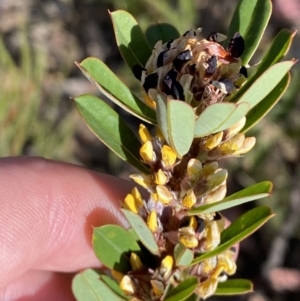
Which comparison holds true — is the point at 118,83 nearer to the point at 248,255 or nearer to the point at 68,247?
the point at 68,247

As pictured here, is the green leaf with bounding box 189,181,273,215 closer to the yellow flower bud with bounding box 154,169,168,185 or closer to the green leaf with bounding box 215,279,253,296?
the yellow flower bud with bounding box 154,169,168,185

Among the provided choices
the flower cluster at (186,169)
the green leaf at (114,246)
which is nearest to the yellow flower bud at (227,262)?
the flower cluster at (186,169)

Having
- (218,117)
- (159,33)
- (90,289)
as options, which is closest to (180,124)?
(218,117)

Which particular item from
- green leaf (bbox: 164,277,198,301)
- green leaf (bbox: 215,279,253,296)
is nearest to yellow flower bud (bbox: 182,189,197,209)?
green leaf (bbox: 164,277,198,301)

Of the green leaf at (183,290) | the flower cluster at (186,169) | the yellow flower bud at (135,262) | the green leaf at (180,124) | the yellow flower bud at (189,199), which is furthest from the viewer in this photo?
the yellow flower bud at (135,262)

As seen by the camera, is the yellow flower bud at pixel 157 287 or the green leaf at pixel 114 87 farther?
the yellow flower bud at pixel 157 287

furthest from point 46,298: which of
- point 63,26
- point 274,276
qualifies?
point 63,26

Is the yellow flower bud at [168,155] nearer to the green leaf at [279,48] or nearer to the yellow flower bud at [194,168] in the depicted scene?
the yellow flower bud at [194,168]
